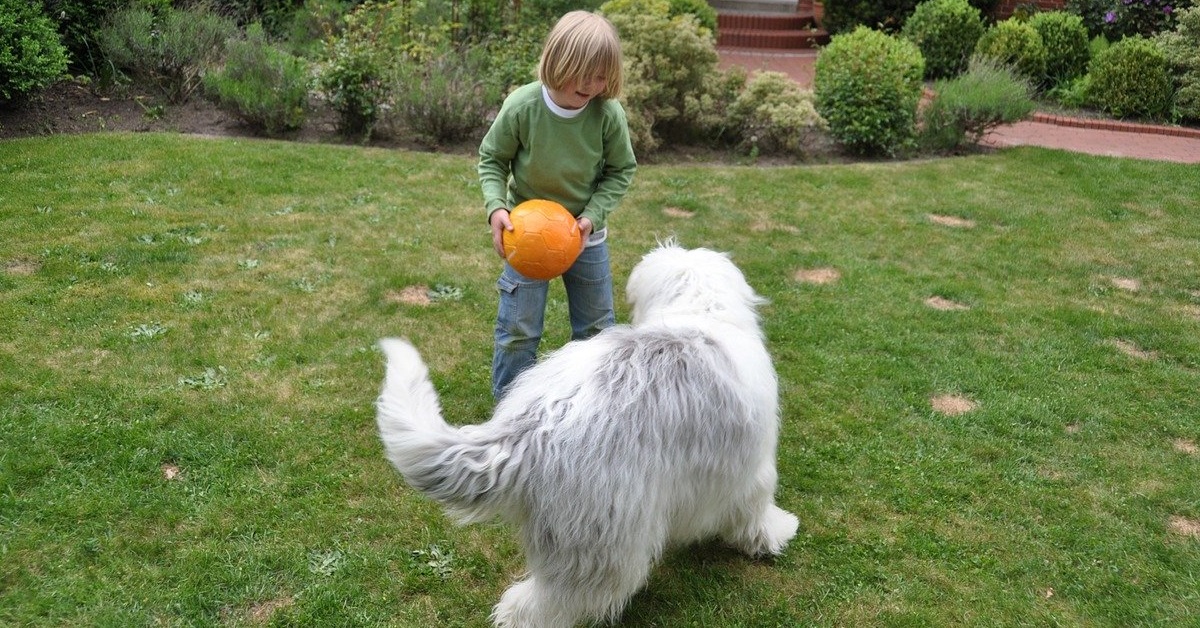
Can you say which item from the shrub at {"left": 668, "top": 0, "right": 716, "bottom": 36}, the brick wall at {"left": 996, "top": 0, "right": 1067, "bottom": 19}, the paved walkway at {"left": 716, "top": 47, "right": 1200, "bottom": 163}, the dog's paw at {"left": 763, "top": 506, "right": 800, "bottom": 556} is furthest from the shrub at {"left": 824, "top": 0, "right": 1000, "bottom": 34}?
the dog's paw at {"left": 763, "top": 506, "right": 800, "bottom": 556}

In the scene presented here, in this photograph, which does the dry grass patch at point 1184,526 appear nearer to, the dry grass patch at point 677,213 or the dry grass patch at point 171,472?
the dry grass patch at point 677,213

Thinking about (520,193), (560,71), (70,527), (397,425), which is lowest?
(70,527)

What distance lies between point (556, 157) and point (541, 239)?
427 millimetres

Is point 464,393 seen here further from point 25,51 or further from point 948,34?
point 948,34

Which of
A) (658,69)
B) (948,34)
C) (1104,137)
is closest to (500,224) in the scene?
(658,69)

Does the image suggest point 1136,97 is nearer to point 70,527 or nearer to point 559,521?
point 559,521

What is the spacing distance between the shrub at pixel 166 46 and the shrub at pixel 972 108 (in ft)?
27.2

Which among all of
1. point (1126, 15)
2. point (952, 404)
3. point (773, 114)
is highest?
point (1126, 15)

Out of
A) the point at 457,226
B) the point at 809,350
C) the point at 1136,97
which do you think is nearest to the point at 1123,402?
the point at 809,350

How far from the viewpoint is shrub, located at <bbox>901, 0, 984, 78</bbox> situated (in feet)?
40.4

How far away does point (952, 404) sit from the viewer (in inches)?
172

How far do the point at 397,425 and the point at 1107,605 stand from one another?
2.76m

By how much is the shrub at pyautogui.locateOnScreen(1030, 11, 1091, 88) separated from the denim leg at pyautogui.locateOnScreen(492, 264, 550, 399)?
11.6 metres

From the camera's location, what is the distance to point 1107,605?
3.03 m
